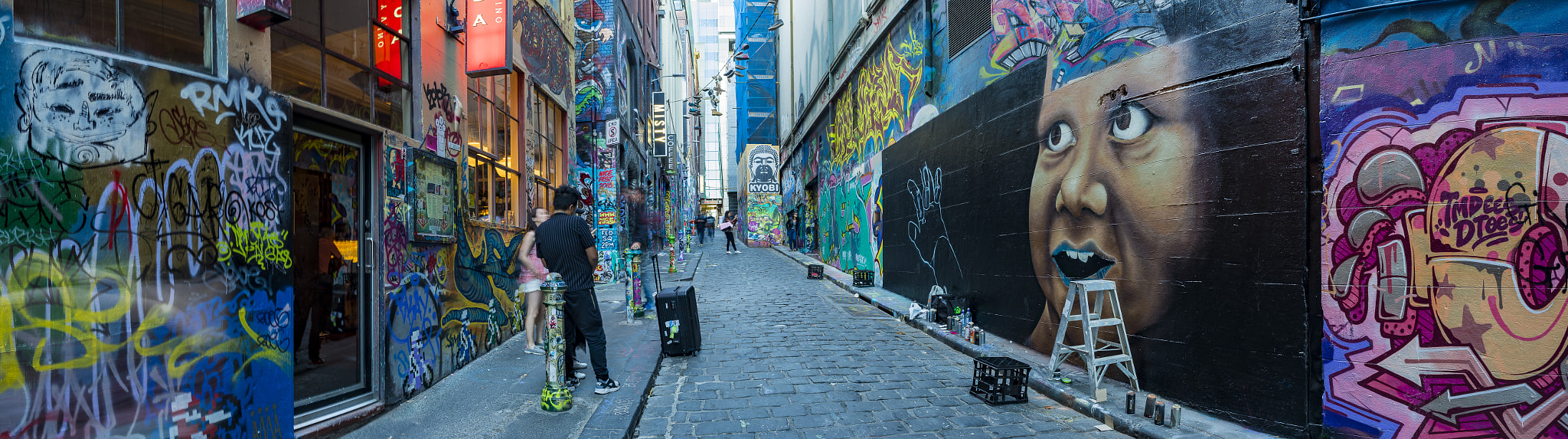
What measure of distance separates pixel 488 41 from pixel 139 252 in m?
3.87

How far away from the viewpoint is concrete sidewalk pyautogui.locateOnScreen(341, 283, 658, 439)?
4.59 metres

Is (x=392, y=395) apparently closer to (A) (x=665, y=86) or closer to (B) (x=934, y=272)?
(B) (x=934, y=272)

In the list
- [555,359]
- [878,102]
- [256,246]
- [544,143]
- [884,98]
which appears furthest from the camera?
[878,102]

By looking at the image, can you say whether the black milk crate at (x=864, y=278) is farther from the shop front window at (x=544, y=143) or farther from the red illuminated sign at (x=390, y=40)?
the red illuminated sign at (x=390, y=40)

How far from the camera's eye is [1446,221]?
13.1 feet

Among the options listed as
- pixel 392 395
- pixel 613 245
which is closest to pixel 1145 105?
pixel 392 395

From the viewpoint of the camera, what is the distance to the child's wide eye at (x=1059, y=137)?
6410mm

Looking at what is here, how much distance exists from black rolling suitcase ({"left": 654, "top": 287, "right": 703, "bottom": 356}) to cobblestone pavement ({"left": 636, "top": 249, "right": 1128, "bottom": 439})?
0.47 feet

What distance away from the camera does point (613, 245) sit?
15.7m

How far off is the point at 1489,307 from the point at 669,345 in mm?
6075

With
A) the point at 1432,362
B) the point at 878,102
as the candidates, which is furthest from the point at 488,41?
the point at 878,102

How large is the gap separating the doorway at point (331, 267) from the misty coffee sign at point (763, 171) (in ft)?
87.4

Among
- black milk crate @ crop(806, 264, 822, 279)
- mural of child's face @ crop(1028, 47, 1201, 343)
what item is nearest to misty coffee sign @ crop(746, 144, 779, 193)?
black milk crate @ crop(806, 264, 822, 279)

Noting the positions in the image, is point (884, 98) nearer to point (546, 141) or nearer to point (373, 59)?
point (546, 141)
